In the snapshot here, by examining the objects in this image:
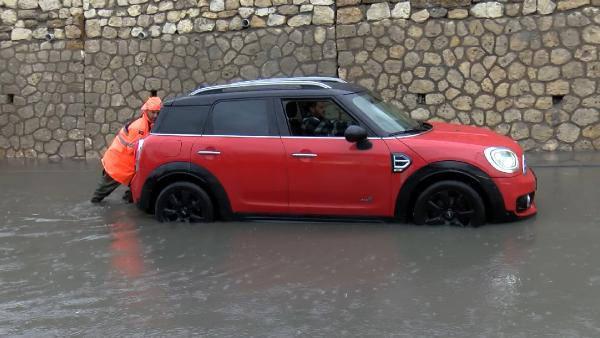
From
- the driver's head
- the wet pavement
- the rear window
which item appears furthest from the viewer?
the rear window

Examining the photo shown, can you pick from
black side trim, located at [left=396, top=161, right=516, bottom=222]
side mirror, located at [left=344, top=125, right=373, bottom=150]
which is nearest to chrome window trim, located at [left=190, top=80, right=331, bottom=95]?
side mirror, located at [left=344, top=125, right=373, bottom=150]

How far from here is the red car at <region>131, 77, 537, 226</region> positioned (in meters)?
6.35

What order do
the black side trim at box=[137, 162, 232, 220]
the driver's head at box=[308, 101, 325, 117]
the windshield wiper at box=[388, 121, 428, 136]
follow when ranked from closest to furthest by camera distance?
the windshield wiper at box=[388, 121, 428, 136]
the driver's head at box=[308, 101, 325, 117]
the black side trim at box=[137, 162, 232, 220]

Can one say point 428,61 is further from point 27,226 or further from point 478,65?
point 27,226

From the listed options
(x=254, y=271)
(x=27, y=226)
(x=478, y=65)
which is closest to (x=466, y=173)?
(x=254, y=271)

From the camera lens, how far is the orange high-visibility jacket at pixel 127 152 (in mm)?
8258

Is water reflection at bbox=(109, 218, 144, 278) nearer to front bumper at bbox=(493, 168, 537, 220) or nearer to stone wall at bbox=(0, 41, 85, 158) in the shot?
front bumper at bbox=(493, 168, 537, 220)

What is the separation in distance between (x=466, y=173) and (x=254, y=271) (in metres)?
2.27

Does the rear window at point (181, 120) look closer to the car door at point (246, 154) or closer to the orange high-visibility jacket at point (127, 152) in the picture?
the car door at point (246, 154)

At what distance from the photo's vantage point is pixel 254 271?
17.9 feet

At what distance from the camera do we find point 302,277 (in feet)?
17.2

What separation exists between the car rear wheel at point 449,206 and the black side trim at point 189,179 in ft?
6.71

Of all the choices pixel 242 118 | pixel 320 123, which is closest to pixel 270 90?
pixel 242 118

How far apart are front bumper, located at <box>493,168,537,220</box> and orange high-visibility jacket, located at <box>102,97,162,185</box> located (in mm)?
4310
